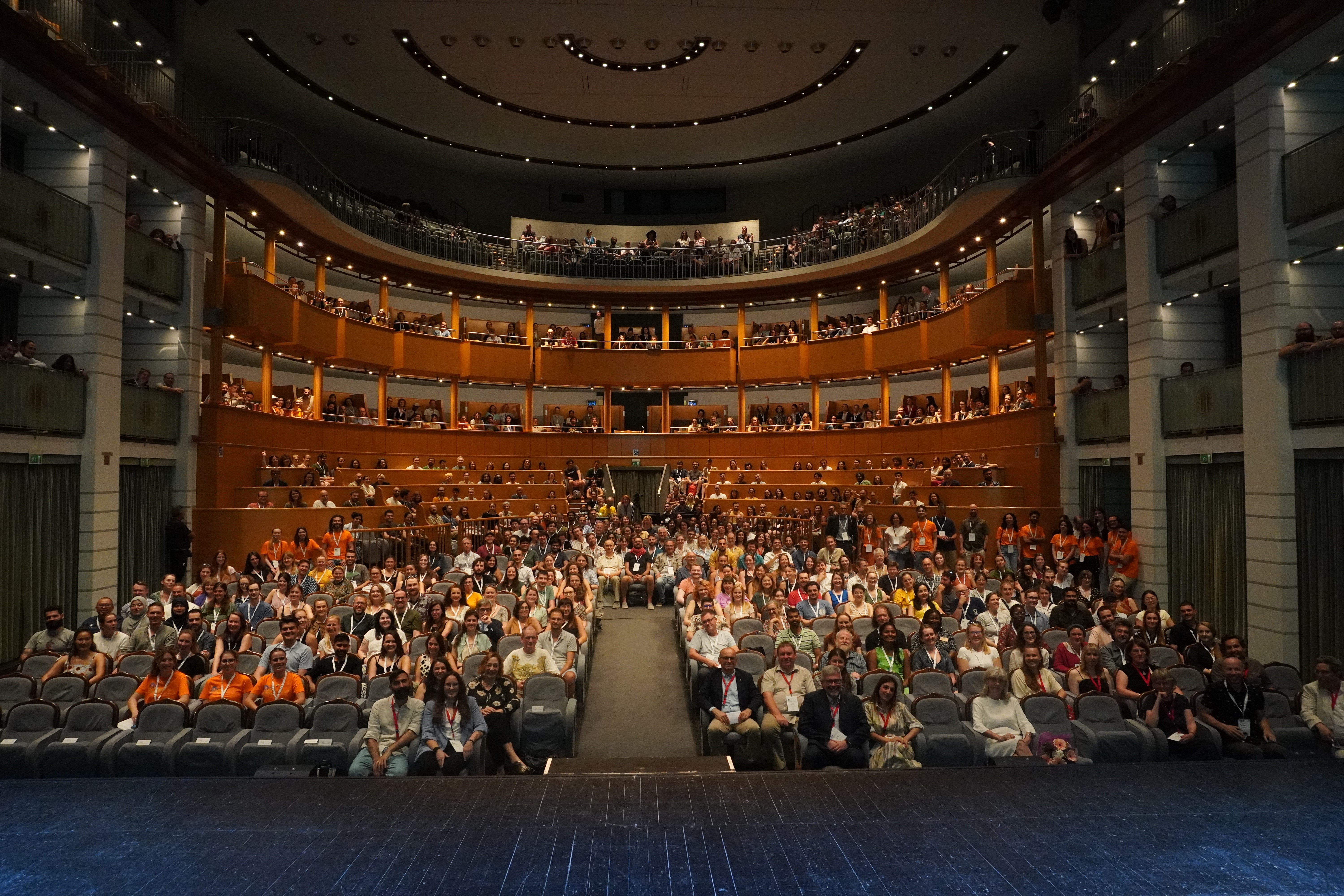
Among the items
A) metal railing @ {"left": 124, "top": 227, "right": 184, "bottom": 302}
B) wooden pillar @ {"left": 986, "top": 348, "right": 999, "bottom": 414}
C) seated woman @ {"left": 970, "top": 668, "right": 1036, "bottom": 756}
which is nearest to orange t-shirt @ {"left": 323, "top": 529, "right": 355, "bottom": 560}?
metal railing @ {"left": 124, "top": 227, "right": 184, "bottom": 302}

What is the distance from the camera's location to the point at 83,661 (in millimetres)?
7570

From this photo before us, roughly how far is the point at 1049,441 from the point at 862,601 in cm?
695

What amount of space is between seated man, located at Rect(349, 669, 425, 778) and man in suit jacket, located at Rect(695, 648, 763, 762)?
91.6 inches

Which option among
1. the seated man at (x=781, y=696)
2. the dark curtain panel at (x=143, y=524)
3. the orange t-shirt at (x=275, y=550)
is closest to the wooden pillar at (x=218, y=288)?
the dark curtain panel at (x=143, y=524)

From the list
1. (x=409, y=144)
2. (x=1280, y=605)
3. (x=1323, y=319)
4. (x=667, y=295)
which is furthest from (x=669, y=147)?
(x=1280, y=605)

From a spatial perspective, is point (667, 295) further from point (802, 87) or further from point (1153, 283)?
point (1153, 283)

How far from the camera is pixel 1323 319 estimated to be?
9.66 m

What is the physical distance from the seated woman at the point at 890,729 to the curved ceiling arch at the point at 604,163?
15.4m

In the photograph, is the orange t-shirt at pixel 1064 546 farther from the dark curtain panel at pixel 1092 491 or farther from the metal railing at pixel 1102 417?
the metal railing at pixel 1102 417

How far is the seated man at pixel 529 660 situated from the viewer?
746 centimetres

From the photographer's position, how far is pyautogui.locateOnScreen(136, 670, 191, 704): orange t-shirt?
266 inches

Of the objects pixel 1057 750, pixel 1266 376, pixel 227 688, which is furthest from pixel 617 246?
pixel 1057 750

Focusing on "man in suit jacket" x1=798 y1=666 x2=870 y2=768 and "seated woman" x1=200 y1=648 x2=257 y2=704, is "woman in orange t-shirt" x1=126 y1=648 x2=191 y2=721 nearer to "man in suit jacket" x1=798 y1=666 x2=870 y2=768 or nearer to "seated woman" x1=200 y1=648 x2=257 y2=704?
"seated woman" x1=200 y1=648 x2=257 y2=704

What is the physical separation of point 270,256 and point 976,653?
52.2ft
